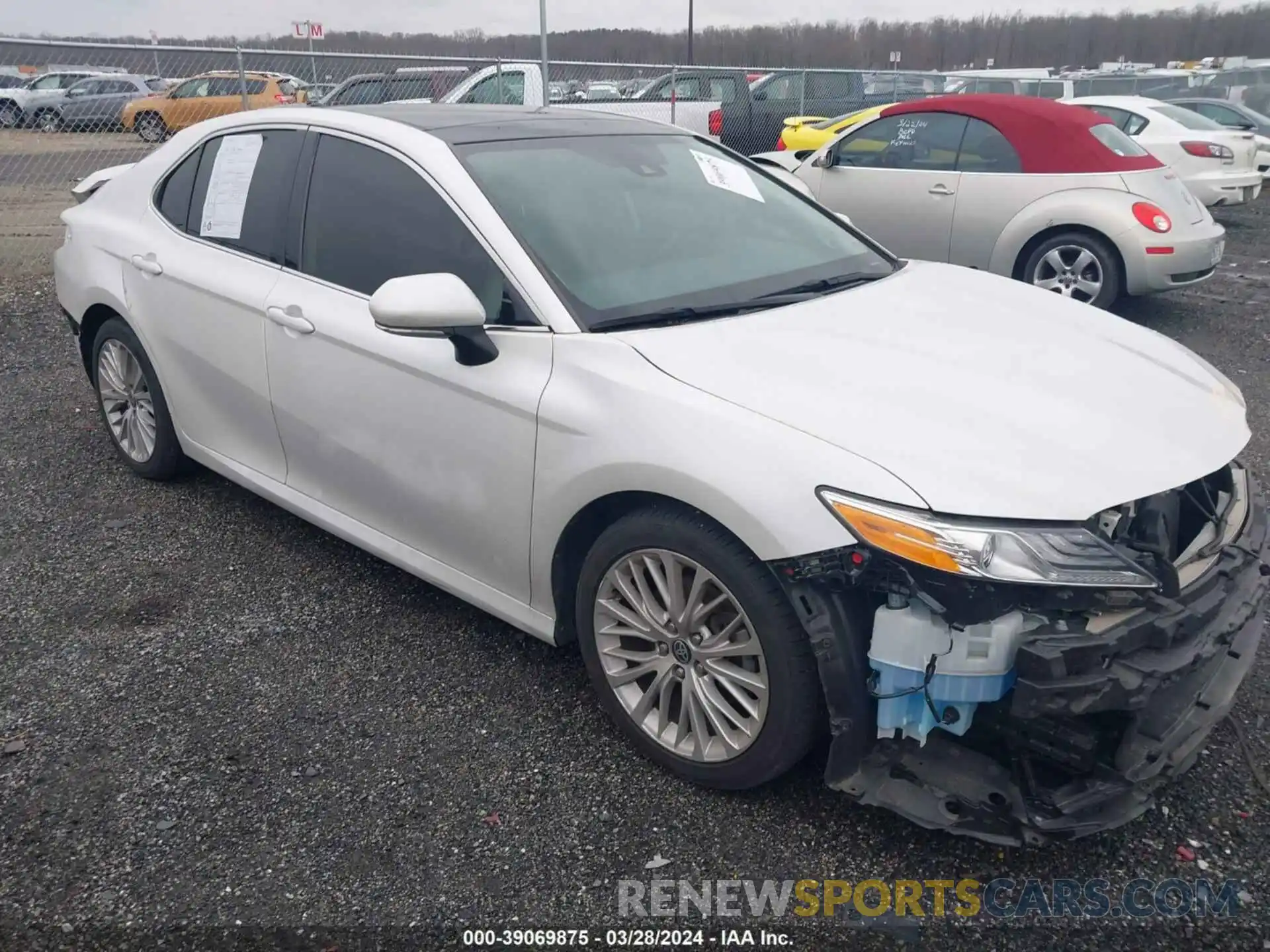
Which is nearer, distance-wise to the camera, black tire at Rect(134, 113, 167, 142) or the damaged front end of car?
the damaged front end of car

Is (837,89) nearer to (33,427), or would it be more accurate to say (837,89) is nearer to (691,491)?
(33,427)

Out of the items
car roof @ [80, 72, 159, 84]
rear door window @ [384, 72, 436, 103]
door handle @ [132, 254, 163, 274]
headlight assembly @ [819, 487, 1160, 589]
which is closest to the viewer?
headlight assembly @ [819, 487, 1160, 589]

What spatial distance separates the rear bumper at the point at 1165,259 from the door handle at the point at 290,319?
5.85m

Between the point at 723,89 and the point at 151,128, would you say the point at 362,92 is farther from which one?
the point at 723,89

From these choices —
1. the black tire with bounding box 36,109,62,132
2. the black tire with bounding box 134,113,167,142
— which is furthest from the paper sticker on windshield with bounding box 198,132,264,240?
the black tire with bounding box 36,109,62,132

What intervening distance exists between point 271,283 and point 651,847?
7.39 feet

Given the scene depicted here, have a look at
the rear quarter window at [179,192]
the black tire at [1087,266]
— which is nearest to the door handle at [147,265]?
the rear quarter window at [179,192]

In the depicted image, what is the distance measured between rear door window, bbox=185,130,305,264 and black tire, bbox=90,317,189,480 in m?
0.65

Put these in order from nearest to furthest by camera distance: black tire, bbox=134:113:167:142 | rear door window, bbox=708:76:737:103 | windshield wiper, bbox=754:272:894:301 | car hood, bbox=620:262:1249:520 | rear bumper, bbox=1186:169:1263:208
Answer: car hood, bbox=620:262:1249:520 → windshield wiper, bbox=754:272:894:301 → black tire, bbox=134:113:167:142 → rear bumper, bbox=1186:169:1263:208 → rear door window, bbox=708:76:737:103

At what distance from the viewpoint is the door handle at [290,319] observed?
3.26m

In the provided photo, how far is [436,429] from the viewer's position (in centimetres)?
292

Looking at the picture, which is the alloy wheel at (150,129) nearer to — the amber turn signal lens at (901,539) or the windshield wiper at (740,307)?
the windshield wiper at (740,307)

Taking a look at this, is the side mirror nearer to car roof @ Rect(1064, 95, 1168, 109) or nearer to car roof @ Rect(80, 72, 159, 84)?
car roof @ Rect(80, 72, 159, 84)

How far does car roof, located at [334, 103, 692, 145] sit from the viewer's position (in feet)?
10.7
